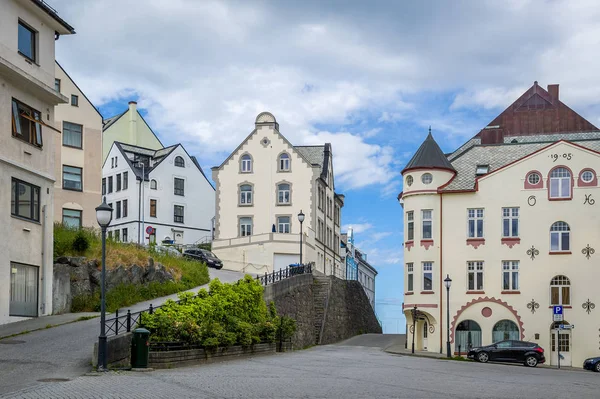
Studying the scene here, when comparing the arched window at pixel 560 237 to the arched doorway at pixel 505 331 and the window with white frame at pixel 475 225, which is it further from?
the arched doorway at pixel 505 331

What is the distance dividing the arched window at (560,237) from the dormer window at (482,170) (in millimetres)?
5115

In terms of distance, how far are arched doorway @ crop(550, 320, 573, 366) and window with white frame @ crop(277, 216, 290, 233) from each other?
25650mm

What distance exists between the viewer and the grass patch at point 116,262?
3369 centimetres

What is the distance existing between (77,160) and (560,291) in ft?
90.3

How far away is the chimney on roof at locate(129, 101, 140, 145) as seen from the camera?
7912 cm

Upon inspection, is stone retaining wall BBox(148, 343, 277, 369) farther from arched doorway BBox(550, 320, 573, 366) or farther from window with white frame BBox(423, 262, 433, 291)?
arched doorway BBox(550, 320, 573, 366)

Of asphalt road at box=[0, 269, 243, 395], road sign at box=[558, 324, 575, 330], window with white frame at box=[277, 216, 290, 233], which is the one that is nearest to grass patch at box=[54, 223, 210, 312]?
asphalt road at box=[0, 269, 243, 395]

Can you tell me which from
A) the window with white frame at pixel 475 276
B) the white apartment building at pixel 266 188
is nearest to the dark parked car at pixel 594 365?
the window with white frame at pixel 475 276

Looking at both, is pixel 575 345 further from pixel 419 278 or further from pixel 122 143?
pixel 122 143

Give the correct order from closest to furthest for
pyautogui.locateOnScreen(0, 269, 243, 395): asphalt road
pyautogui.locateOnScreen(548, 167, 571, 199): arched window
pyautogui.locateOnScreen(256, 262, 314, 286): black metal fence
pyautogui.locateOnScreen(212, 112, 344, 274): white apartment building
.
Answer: pyautogui.locateOnScreen(0, 269, 243, 395): asphalt road < pyautogui.locateOnScreen(256, 262, 314, 286): black metal fence < pyautogui.locateOnScreen(548, 167, 571, 199): arched window < pyautogui.locateOnScreen(212, 112, 344, 274): white apartment building

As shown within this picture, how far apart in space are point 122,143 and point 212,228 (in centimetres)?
1133

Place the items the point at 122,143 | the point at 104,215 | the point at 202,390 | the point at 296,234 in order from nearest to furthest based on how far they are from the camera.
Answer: the point at 202,390 < the point at 104,215 < the point at 296,234 < the point at 122,143

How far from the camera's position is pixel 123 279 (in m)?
35.8

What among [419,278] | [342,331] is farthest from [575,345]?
[342,331]
